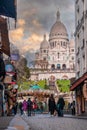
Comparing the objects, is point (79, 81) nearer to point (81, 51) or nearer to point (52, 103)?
point (52, 103)

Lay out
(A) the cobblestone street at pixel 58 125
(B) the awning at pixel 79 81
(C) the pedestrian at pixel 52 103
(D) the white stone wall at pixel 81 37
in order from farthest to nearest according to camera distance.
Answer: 1. (D) the white stone wall at pixel 81 37
2. (B) the awning at pixel 79 81
3. (C) the pedestrian at pixel 52 103
4. (A) the cobblestone street at pixel 58 125

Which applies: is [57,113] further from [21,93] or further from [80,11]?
[21,93]

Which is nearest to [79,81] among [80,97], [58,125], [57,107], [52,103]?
[57,107]

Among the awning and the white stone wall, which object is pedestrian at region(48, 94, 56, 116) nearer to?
the awning

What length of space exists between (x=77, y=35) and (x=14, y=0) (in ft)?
117

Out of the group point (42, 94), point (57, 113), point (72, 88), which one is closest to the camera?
point (57, 113)

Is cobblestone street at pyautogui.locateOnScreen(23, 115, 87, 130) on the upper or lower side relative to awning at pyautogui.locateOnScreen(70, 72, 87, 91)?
lower

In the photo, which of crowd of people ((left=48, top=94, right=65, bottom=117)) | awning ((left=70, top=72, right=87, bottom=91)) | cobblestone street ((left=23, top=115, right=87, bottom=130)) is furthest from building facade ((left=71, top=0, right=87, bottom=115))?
cobblestone street ((left=23, top=115, right=87, bottom=130))

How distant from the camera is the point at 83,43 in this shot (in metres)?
45.9

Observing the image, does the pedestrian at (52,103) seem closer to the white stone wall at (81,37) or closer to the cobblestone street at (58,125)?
the white stone wall at (81,37)

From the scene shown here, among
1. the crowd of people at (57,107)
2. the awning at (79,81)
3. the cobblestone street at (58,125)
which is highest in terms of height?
the awning at (79,81)

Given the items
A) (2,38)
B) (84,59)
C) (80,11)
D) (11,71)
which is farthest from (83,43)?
(2,38)

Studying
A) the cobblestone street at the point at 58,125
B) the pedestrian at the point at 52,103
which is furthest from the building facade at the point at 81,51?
the cobblestone street at the point at 58,125

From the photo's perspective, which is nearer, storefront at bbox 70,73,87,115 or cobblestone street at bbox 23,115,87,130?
cobblestone street at bbox 23,115,87,130
